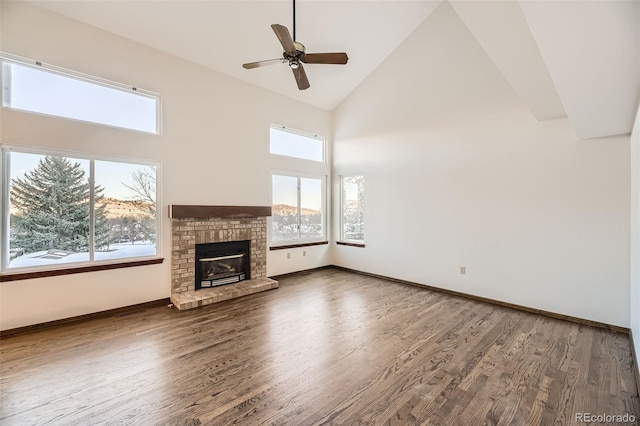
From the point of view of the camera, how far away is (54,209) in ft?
10.7

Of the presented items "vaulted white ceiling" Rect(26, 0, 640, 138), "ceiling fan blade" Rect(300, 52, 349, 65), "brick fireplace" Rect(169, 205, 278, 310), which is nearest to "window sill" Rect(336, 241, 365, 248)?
"brick fireplace" Rect(169, 205, 278, 310)

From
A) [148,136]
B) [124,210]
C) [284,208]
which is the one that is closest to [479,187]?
[284,208]

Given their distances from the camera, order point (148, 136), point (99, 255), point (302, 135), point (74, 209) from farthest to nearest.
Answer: point (302, 135)
point (148, 136)
point (99, 255)
point (74, 209)

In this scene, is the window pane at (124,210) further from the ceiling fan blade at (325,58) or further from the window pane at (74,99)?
the ceiling fan blade at (325,58)

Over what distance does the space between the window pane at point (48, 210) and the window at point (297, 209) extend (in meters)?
2.88

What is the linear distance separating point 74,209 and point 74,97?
1401mm

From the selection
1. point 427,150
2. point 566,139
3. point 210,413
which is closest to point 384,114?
point 427,150

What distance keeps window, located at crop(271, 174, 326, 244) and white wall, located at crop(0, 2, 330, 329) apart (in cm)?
36

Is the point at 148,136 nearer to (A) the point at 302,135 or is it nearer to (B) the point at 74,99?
(B) the point at 74,99

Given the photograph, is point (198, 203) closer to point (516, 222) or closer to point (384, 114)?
point (384, 114)

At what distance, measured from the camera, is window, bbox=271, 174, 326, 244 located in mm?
5508

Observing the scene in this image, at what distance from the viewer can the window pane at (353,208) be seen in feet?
19.3

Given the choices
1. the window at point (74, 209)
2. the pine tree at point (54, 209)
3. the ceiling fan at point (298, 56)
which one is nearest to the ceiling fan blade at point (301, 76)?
the ceiling fan at point (298, 56)

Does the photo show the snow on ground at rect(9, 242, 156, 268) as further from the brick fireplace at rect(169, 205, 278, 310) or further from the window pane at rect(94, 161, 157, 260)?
the brick fireplace at rect(169, 205, 278, 310)
